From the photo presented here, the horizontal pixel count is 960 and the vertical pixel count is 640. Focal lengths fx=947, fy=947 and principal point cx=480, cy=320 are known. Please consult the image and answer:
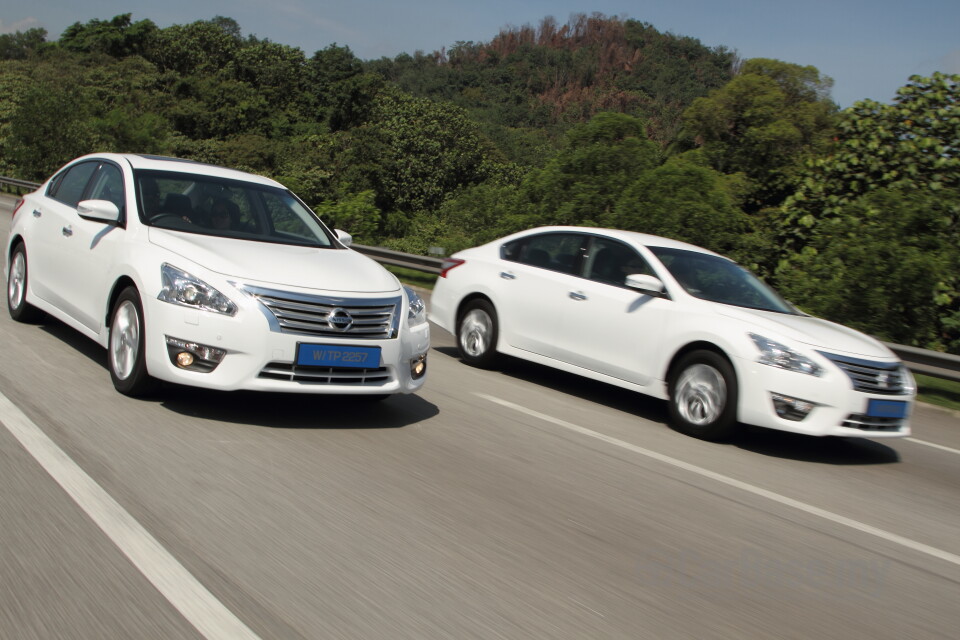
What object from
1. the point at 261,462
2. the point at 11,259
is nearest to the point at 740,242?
the point at 11,259

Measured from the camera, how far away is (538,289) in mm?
9094

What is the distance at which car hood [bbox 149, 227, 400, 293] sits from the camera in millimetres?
6051

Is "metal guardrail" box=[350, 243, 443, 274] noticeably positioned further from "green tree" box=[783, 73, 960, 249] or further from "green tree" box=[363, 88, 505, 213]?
"green tree" box=[363, 88, 505, 213]

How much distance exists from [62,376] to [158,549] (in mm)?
3427

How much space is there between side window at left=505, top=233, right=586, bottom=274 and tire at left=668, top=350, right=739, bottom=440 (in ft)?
5.70

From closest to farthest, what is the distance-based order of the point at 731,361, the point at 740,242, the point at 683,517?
1. the point at 683,517
2. the point at 731,361
3. the point at 740,242

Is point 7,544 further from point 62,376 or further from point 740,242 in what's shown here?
point 740,242

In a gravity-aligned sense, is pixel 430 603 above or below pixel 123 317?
below

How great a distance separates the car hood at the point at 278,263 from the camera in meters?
6.05

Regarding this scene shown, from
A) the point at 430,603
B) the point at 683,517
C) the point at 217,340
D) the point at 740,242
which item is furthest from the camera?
the point at 740,242

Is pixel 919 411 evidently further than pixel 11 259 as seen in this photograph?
Yes

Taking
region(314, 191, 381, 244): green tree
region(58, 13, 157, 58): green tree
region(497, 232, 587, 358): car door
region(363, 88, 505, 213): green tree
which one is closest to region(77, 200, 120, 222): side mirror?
region(497, 232, 587, 358): car door

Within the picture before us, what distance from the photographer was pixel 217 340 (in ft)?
19.0

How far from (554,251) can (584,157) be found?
10.2m
